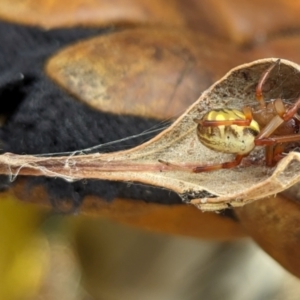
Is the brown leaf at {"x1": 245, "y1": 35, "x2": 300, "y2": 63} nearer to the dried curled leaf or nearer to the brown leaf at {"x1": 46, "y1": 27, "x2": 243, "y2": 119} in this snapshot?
the brown leaf at {"x1": 46, "y1": 27, "x2": 243, "y2": 119}

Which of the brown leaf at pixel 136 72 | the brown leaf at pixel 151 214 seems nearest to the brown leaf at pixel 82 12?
the brown leaf at pixel 136 72

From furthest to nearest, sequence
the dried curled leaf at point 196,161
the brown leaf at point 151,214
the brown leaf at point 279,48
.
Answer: the brown leaf at point 279,48 < the brown leaf at point 151,214 < the dried curled leaf at point 196,161

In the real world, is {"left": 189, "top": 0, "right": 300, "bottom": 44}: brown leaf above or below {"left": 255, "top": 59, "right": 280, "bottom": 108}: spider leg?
below

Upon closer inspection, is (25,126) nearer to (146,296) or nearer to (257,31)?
(257,31)

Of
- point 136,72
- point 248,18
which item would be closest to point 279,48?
point 248,18

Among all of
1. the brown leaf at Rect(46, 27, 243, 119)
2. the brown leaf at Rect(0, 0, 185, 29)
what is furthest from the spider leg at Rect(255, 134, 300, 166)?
the brown leaf at Rect(0, 0, 185, 29)

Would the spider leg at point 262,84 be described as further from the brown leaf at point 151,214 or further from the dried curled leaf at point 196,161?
the brown leaf at point 151,214

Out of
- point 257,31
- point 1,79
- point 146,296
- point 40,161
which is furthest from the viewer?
point 146,296

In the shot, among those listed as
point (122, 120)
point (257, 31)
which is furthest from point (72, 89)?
point (257, 31)
